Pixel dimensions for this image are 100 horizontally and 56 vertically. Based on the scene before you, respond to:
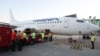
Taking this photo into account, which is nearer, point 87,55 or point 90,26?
point 87,55

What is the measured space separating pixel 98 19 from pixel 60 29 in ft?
170

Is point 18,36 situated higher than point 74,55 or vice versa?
point 18,36

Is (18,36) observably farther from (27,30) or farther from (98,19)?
(98,19)

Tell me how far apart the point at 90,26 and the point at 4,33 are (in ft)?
36.1

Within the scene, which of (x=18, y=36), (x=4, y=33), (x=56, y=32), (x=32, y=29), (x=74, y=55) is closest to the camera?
(x=74, y=55)

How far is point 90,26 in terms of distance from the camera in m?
18.4

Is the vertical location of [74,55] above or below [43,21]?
below

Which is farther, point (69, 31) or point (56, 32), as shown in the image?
point (56, 32)

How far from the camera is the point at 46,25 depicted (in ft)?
68.9

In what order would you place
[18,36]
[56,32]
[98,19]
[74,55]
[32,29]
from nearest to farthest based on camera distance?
[74,55] → [18,36] → [56,32] → [32,29] → [98,19]

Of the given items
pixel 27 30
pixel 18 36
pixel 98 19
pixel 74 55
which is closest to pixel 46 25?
pixel 27 30

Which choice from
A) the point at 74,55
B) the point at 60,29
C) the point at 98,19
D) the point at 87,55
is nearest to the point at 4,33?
the point at 74,55

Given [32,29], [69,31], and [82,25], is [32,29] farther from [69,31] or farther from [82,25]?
[82,25]

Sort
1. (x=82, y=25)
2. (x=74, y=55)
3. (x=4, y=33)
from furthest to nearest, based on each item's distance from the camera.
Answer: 1. (x=82, y=25)
2. (x=4, y=33)
3. (x=74, y=55)
